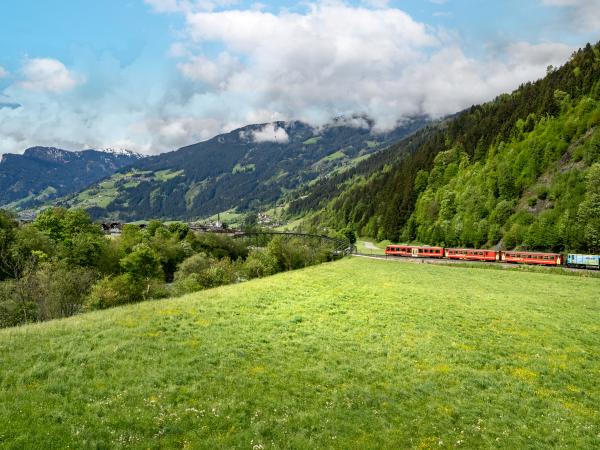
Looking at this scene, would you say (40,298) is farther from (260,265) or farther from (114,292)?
(260,265)

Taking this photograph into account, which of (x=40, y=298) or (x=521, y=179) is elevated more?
(x=521, y=179)

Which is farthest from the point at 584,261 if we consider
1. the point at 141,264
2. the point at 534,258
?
the point at 141,264

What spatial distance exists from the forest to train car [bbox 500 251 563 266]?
156 feet

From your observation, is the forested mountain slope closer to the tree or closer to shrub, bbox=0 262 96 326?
the tree

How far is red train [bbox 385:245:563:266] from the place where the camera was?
79.9 m

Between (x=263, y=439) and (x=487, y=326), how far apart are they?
23.6 metres

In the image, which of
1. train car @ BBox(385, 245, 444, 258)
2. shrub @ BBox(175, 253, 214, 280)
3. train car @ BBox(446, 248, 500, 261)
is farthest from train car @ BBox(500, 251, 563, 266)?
shrub @ BBox(175, 253, 214, 280)

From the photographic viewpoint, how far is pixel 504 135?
15338 cm

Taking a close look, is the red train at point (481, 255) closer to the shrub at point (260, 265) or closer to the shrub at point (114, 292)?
the shrub at point (260, 265)

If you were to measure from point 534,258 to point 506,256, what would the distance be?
17.4 ft

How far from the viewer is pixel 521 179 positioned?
124 metres

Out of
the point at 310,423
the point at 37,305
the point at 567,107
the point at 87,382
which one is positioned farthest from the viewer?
the point at 567,107

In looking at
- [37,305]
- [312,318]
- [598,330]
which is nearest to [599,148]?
[598,330]

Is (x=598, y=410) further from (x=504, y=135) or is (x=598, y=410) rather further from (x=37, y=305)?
(x=504, y=135)
